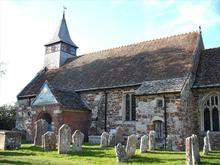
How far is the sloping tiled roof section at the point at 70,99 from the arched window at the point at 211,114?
9.56 m

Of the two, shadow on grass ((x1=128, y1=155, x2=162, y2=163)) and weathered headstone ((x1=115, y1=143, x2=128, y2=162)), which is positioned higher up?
weathered headstone ((x1=115, y1=143, x2=128, y2=162))

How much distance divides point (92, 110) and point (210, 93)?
31.4ft

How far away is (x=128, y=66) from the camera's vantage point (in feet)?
79.2

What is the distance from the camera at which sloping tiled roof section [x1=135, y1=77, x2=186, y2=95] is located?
18516 millimetres

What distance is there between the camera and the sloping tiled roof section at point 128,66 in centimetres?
2150

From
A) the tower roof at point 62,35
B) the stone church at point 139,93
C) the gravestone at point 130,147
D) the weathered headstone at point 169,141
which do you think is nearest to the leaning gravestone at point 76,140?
the gravestone at point 130,147

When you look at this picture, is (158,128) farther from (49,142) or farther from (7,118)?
(7,118)

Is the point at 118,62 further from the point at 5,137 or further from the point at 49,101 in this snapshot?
the point at 5,137

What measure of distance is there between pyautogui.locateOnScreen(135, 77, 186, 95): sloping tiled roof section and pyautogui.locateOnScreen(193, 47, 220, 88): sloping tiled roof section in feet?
5.21

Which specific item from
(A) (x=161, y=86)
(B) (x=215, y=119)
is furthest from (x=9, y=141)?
(B) (x=215, y=119)

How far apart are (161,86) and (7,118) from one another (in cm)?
2071

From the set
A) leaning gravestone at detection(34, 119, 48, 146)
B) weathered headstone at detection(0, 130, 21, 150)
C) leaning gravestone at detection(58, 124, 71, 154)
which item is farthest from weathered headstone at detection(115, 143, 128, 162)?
leaning gravestone at detection(34, 119, 48, 146)

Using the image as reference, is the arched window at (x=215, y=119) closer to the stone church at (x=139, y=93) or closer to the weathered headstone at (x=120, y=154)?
the stone church at (x=139, y=93)

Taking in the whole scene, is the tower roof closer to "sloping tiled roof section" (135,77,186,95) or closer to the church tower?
the church tower
